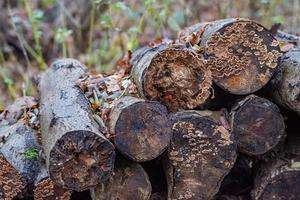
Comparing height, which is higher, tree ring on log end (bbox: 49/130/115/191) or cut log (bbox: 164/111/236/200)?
tree ring on log end (bbox: 49/130/115/191)

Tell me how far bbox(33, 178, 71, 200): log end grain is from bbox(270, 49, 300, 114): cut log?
1513mm

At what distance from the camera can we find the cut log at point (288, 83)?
3064mm

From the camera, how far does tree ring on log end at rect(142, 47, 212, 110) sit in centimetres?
310

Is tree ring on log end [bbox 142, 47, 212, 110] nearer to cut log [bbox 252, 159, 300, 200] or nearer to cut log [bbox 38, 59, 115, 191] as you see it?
cut log [bbox 38, 59, 115, 191]

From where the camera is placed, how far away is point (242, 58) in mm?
3168

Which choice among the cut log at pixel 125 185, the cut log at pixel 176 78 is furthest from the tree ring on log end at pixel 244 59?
the cut log at pixel 125 185

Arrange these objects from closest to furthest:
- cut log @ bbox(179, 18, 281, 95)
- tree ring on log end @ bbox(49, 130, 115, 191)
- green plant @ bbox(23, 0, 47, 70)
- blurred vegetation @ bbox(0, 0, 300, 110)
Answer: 1. tree ring on log end @ bbox(49, 130, 115, 191)
2. cut log @ bbox(179, 18, 281, 95)
3. green plant @ bbox(23, 0, 47, 70)
4. blurred vegetation @ bbox(0, 0, 300, 110)

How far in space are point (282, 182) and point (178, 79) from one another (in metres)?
0.92

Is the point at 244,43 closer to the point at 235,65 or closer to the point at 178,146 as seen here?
the point at 235,65

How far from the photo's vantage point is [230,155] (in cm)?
313

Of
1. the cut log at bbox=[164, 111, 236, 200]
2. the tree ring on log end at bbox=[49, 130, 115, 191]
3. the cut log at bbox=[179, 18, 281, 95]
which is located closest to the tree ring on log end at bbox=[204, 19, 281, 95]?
the cut log at bbox=[179, 18, 281, 95]

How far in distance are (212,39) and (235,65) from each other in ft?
0.72

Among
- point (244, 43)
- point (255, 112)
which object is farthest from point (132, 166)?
point (244, 43)

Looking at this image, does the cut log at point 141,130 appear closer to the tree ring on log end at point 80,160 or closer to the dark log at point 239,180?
the tree ring on log end at point 80,160
